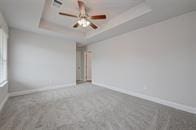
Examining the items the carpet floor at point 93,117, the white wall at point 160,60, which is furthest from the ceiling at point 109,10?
the carpet floor at point 93,117

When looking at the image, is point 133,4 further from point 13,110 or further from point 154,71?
point 13,110

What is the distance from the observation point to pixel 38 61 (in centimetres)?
469

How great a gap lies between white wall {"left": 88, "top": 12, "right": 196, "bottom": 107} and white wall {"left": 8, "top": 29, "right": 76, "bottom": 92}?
97.8 inches

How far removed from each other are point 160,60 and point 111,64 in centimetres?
234

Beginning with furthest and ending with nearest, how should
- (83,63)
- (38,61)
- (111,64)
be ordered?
(83,63) → (111,64) → (38,61)

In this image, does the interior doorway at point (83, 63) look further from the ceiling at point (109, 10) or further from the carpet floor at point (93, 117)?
the carpet floor at point (93, 117)

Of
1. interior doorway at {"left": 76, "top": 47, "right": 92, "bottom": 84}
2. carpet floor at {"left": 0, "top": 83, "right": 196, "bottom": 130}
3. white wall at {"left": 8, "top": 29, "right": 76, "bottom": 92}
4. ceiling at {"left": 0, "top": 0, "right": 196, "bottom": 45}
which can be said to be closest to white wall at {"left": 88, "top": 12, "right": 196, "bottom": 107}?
ceiling at {"left": 0, "top": 0, "right": 196, "bottom": 45}

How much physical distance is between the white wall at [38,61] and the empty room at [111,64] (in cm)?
3

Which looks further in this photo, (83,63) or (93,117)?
(83,63)

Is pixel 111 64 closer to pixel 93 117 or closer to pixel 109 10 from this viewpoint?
pixel 109 10

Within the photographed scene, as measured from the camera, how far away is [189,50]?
2.79 metres

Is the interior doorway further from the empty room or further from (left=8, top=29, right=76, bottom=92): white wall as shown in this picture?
the empty room

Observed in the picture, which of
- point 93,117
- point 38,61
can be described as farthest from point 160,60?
point 38,61

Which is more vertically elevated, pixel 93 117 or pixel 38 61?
pixel 38 61
